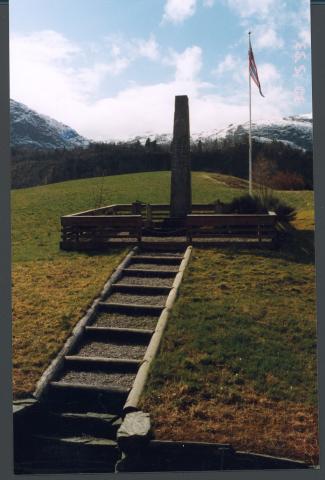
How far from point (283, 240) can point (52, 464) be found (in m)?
8.41

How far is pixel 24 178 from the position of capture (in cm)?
2873

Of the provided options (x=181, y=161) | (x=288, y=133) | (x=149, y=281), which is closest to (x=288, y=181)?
(x=181, y=161)

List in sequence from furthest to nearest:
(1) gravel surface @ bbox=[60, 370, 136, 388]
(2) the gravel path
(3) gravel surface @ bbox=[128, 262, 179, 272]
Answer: (2) the gravel path
(3) gravel surface @ bbox=[128, 262, 179, 272]
(1) gravel surface @ bbox=[60, 370, 136, 388]

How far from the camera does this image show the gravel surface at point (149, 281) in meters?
11.1

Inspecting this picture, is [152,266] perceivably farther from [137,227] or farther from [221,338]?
[221,338]

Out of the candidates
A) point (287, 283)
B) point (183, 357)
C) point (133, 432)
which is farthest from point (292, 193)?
point (133, 432)

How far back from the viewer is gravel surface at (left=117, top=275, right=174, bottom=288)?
11141mm

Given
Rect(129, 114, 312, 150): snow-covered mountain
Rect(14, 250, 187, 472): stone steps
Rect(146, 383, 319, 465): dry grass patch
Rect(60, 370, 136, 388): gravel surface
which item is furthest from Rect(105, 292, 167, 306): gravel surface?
Rect(129, 114, 312, 150): snow-covered mountain

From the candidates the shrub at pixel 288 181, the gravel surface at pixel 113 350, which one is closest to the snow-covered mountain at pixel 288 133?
the shrub at pixel 288 181

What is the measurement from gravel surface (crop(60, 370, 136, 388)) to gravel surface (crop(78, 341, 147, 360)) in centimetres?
40

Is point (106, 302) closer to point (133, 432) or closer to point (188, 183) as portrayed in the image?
point (133, 432)

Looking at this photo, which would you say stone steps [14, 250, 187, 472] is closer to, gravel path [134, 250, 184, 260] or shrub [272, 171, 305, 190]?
gravel path [134, 250, 184, 260]

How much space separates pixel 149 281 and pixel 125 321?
181 cm

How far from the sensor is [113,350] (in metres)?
8.92
